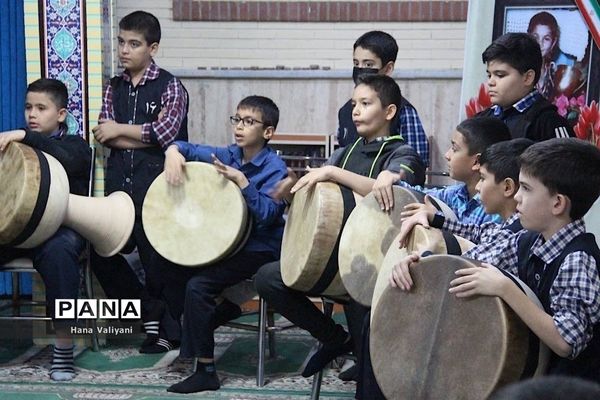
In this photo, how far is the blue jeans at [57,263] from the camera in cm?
400

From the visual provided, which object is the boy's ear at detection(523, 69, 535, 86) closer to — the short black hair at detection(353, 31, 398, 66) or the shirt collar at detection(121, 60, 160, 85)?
the short black hair at detection(353, 31, 398, 66)

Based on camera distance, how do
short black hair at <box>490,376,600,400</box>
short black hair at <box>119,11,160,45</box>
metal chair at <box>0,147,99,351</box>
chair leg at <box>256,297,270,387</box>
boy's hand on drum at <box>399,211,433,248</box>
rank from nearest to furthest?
1. short black hair at <box>490,376,600,400</box>
2. boy's hand on drum at <box>399,211,433,248</box>
3. chair leg at <box>256,297,270,387</box>
4. metal chair at <box>0,147,99,351</box>
5. short black hair at <box>119,11,160,45</box>

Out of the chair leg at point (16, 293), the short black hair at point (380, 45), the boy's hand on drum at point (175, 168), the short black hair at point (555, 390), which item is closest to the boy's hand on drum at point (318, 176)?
the boy's hand on drum at point (175, 168)

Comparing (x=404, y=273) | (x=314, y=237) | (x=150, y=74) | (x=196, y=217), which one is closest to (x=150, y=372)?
(x=196, y=217)

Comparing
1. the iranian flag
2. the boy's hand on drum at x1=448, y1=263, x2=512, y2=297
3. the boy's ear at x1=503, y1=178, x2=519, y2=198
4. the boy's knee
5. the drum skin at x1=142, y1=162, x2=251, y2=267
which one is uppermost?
the iranian flag

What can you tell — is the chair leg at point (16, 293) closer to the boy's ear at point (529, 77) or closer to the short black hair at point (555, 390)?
the boy's ear at point (529, 77)

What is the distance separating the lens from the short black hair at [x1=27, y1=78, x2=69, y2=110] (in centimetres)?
432

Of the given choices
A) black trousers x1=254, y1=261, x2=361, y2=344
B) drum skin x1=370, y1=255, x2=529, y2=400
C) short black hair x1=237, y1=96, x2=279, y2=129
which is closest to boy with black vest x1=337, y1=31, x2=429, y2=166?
short black hair x1=237, y1=96, x2=279, y2=129

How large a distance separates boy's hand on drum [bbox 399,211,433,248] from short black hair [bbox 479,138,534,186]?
0.79 ft

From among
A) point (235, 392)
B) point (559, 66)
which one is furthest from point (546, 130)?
point (235, 392)

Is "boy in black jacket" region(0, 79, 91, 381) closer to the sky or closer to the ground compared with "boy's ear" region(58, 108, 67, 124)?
closer to the ground

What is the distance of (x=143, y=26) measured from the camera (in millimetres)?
4453

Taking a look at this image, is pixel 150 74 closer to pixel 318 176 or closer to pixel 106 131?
pixel 106 131

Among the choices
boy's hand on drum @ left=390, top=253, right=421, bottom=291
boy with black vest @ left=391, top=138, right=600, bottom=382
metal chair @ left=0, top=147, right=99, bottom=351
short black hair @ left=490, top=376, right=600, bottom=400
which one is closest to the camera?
short black hair @ left=490, top=376, right=600, bottom=400
